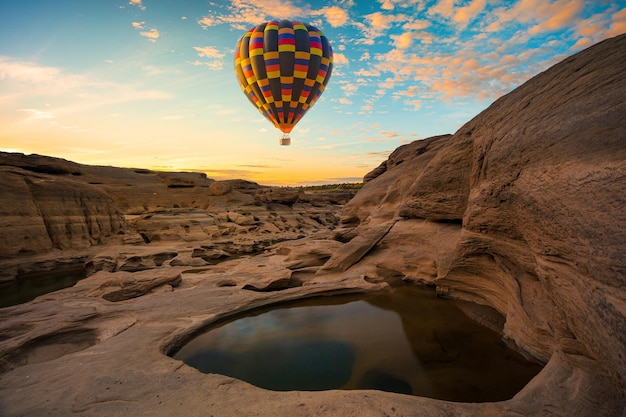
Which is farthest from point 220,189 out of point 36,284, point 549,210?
point 549,210

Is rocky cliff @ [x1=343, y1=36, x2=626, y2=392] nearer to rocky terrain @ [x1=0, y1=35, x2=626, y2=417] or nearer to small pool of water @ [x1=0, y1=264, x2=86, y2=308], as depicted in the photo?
rocky terrain @ [x1=0, y1=35, x2=626, y2=417]

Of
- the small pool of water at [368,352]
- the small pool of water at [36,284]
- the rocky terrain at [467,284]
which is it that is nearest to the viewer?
the rocky terrain at [467,284]

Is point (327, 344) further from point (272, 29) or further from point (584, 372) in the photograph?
point (272, 29)

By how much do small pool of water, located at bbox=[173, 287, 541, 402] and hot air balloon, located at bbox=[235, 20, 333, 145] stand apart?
61.0 ft

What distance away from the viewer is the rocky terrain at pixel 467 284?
3.41 meters

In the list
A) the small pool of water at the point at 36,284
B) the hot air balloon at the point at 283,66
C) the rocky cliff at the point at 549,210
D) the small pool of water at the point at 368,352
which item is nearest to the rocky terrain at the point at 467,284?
the rocky cliff at the point at 549,210

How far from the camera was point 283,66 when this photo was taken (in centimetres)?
2111

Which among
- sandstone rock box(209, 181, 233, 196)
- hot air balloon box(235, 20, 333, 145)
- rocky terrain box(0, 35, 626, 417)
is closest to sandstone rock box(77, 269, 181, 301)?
rocky terrain box(0, 35, 626, 417)

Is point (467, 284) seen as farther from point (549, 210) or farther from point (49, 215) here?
point (49, 215)

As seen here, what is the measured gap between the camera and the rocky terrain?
3.41 m

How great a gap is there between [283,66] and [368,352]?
20.4 meters

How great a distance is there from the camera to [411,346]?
5668 millimetres

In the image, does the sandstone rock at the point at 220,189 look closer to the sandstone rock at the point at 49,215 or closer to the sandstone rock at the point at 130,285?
the sandstone rock at the point at 49,215

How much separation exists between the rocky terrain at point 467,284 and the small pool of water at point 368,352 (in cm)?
49
